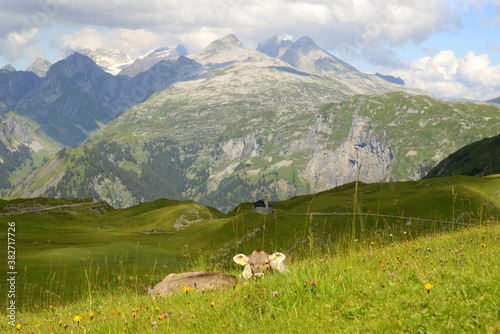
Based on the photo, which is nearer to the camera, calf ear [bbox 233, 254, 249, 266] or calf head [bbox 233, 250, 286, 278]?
calf head [bbox 233, 250, 286, 278]

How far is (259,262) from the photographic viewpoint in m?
11.7

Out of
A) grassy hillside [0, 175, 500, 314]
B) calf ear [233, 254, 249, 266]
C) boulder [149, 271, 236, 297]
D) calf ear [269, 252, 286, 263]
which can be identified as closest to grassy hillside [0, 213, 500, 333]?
boulder [149, 271, 236, 297]

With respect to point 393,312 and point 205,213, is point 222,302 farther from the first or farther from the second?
point 205,213

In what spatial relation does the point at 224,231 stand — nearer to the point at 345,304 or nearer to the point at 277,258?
the point at 277,258

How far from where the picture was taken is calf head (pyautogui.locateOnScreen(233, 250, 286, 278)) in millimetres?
11300

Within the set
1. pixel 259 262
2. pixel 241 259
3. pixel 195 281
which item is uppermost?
pixel 241 259

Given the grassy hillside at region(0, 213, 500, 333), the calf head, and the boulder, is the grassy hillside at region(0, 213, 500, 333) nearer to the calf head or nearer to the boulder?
the boulder

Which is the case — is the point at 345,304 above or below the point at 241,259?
above

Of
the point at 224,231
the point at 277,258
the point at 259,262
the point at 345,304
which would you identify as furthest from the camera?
the point at 224,231

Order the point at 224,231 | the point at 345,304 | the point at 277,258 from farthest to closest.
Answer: the point at 224,231 < the point at 277,258 < the point at 345,304

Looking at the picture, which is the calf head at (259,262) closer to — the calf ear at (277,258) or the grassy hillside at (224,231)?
the calf ear at (277,258)

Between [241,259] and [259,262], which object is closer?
[241,259]

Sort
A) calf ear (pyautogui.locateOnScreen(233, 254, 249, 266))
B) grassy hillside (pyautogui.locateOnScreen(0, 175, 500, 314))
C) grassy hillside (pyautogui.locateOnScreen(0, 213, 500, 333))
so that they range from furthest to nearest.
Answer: grassy hillside (pyautogui.locateOnScreen(0, 175, 500, 314)), calf ear (pyautogui.locateOnScreen(233, 254, 249, 266)), grassy hillside (pyautogui.locateOnScreen(0, 213, 500, 333))

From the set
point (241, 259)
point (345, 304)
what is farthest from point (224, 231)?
point (345, 304)
